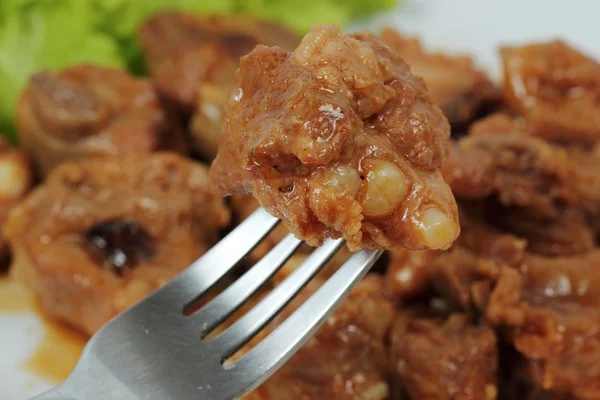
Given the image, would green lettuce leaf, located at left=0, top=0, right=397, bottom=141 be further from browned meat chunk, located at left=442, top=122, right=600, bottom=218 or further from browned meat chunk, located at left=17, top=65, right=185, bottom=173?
browned meat chunk, located at left=442, top=122, right=600, bottom=218

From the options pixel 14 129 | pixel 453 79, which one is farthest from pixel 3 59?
pixel 453 79

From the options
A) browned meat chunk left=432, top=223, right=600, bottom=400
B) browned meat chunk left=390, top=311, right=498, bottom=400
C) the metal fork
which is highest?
the metal fork

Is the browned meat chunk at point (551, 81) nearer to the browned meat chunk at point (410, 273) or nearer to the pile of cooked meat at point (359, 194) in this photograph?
the pile of cooked meat at point (359, 194)

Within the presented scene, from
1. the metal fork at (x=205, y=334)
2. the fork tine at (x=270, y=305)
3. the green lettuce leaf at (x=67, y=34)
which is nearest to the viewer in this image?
the metal fork at (x=205, y=334)

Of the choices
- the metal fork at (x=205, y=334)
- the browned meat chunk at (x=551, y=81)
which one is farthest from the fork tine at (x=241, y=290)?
the browned meat chunk at (x=551, y=81)

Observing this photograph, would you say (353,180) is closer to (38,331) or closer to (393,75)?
(393,75)

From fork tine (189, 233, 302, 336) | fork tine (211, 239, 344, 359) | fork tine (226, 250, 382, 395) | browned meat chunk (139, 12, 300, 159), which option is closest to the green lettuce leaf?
browned meat chunk (139, 12, 300, 159)
